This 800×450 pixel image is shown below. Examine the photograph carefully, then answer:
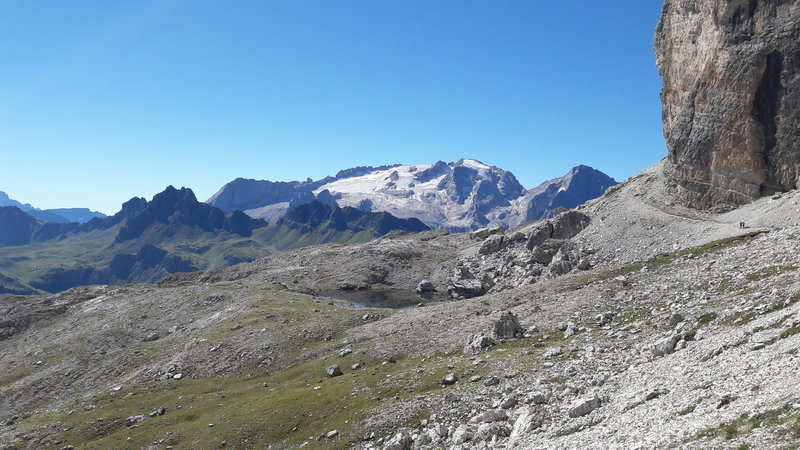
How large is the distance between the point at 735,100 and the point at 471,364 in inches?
4332

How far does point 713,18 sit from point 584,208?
74619mm

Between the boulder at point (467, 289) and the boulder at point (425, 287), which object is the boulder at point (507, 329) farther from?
the boulder at point (425, 287)

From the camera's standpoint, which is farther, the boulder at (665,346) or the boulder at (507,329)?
the boulder at (507,329)

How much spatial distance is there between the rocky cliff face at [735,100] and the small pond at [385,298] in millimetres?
82129

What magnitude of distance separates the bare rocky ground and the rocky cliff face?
856 cm

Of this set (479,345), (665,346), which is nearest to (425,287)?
(479,345)

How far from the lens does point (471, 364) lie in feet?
203

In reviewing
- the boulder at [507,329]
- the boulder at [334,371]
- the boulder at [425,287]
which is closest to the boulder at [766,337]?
the boulder at [507,329]

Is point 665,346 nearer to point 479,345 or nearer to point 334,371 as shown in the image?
point 479,345

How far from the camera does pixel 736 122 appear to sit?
423 feet

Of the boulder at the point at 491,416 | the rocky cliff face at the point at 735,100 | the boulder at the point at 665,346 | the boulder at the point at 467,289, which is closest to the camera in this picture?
the boulder at the point at 491,416

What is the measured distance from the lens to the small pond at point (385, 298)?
170m

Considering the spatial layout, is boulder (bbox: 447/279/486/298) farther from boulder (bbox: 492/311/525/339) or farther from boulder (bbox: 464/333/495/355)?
boulder (bbox: 464/333/495/355)

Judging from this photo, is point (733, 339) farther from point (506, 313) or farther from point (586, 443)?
point (506, 313)
